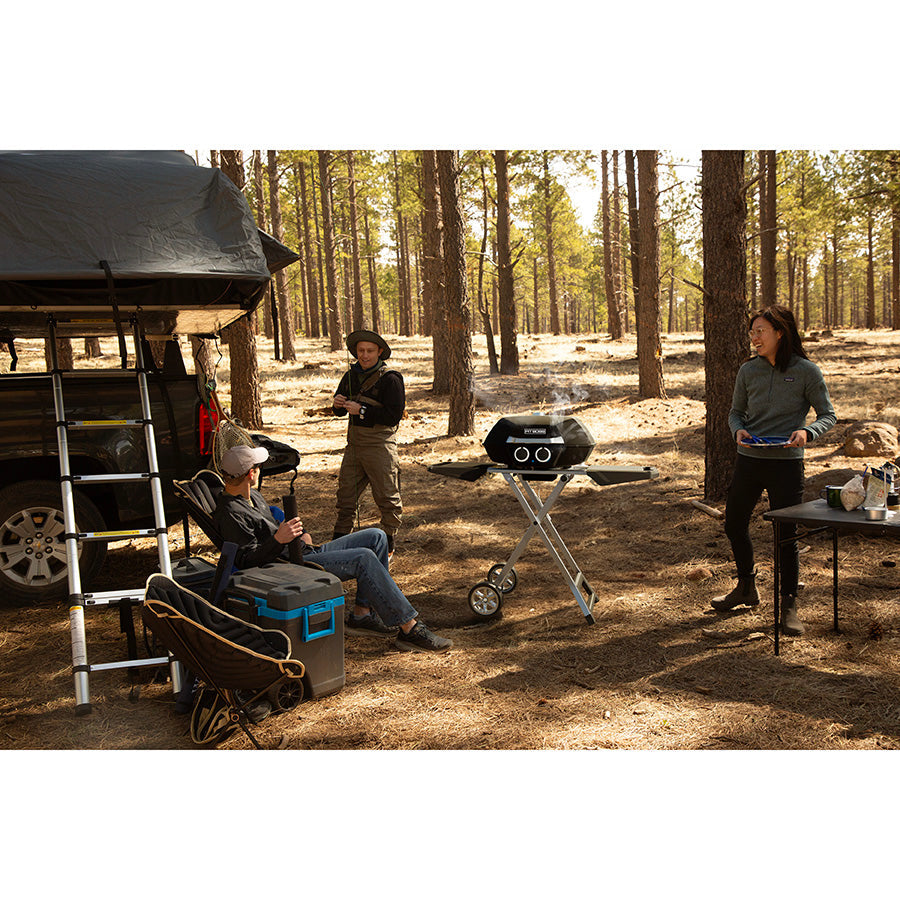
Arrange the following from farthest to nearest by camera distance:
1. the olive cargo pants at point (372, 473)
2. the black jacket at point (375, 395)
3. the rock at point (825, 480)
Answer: the rock at point (825, 480), the olive cargo pants at point (372, 473), the black jacket at point (375, 395)

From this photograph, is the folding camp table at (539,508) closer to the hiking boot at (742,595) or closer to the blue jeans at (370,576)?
the blue jeans at (370,576)

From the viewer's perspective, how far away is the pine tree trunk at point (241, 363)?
1197cm

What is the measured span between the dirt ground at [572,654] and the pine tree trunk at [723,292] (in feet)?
2.80

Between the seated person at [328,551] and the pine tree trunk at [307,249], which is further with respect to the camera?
the pine tree trunk at [307,249]

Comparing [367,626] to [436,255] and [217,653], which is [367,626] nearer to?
[217,653]

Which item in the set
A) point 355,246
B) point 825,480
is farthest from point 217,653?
point 355,246

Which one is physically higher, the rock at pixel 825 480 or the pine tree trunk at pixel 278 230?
the pine tree trunk at pixel 278 230

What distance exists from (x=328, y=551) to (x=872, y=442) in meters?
7.31

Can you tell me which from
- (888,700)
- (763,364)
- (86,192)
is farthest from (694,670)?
(86,192)

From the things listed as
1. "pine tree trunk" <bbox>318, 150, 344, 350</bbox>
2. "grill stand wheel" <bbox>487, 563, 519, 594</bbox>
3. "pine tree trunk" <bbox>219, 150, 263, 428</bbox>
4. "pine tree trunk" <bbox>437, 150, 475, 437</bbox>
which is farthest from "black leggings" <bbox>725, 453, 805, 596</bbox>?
"pine tree trunk" <bbox>318, 150, 344, 350</bbox>

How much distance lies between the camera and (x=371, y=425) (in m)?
6.41

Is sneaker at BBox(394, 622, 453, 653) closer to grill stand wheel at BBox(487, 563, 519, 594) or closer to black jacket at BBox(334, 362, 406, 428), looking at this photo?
grill stand wheel at BBox(487, 563, 519, 594)

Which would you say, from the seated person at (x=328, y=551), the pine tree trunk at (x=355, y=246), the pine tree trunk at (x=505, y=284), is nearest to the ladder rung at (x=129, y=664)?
the seated person at (x=328, y=551)

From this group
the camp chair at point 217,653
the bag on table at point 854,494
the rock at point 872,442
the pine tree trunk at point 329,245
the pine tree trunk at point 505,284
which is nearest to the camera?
Result: the camp chair at point 217,653
